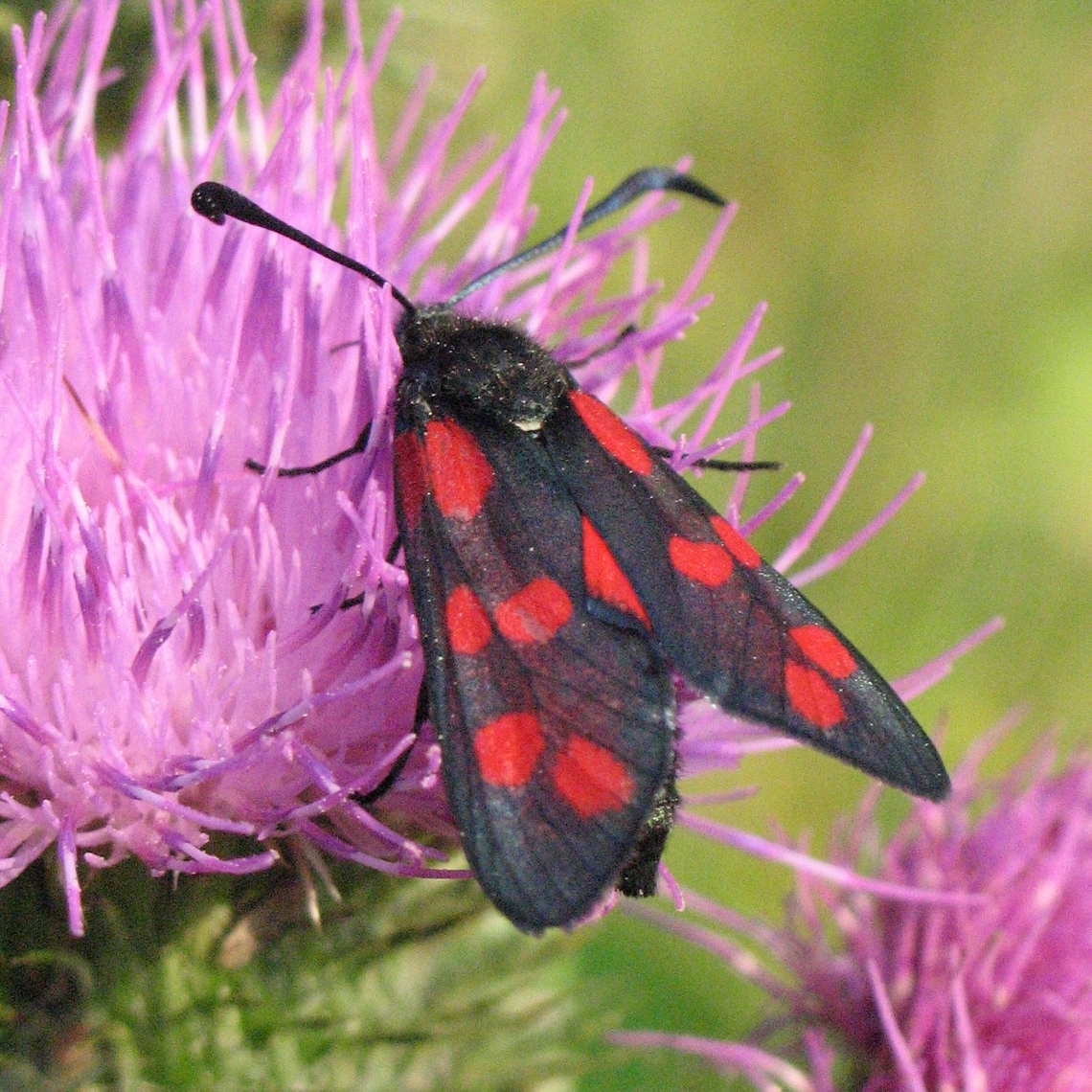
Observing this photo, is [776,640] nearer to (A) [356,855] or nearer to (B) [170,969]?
(A) [356,855]

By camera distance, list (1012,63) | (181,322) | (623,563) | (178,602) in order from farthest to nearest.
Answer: (1012,63), (181,322), (623,563), (178,602)

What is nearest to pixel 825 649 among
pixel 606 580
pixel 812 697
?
pixel 812 697

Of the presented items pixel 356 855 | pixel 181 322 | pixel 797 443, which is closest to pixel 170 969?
pixel 356 855

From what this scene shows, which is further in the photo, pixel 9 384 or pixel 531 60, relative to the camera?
pixel 531 60

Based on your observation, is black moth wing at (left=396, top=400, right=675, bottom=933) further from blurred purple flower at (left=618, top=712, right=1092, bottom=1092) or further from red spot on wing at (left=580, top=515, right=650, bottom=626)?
blurred purple flower at (left=618, top=712, right=1092, bottom=1092)

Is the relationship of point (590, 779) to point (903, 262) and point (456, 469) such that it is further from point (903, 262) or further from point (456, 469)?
point (903, 262)

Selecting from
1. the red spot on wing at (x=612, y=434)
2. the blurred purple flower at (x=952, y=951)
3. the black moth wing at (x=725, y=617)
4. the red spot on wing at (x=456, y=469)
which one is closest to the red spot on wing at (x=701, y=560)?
the black moth wing at (x=725, y=617)

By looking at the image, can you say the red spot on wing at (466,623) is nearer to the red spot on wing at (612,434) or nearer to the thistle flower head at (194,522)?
the thistle flower head at (194,522)
